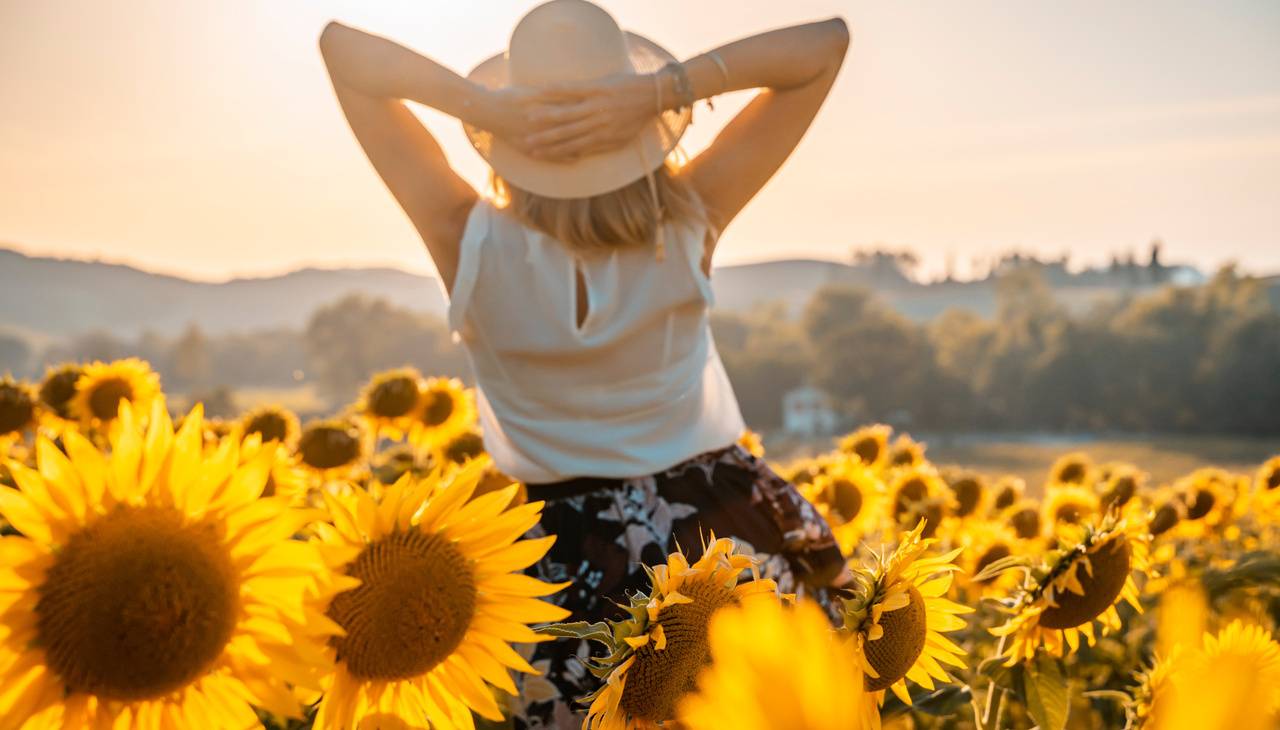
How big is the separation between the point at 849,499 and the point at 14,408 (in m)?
1.84

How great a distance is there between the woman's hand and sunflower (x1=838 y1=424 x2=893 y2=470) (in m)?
1.72

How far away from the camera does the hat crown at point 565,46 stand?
1.73 metres

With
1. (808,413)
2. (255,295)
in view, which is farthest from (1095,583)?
(255,295)

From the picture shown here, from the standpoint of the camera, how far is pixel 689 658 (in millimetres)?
666

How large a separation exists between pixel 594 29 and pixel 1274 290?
14.8 metres

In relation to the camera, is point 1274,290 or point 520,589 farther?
point 1274,290

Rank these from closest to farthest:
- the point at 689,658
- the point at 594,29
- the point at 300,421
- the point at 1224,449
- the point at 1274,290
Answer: the point at 689,658
the point at 594,29
the point at 300,421
the point at 1224,449
the point at 1274,290

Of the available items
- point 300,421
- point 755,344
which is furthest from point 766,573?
point 755,344

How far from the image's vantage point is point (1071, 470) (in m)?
3.52

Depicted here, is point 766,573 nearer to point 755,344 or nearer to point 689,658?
point 689,658

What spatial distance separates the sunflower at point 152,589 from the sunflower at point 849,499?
6.75 ft

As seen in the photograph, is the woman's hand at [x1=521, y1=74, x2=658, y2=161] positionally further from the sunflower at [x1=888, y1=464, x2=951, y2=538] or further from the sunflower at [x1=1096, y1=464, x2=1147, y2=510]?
the sunflower at [x1=1096, y1=464, x2=1147, y2=510]

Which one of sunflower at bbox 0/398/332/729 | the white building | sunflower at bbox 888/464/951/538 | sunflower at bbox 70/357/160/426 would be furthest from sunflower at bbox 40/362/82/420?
the white building

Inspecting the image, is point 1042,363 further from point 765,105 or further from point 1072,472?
point 765,105
